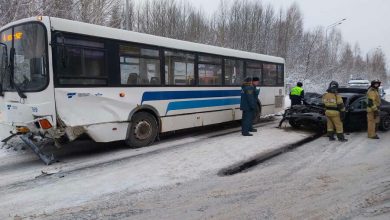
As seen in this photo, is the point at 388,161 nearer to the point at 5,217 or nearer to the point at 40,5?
the point at 5,217

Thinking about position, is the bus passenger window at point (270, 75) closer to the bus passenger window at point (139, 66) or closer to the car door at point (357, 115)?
the car door at point (357, 115)

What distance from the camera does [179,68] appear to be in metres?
9.91

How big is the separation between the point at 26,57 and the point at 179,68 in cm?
404

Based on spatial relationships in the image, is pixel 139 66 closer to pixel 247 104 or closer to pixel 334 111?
pixel 247 104

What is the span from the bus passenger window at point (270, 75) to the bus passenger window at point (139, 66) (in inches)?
245

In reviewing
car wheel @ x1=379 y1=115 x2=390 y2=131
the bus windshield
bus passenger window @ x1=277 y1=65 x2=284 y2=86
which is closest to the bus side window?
bus passenger window @ x1=277 y1=65 x2=284 y2=86

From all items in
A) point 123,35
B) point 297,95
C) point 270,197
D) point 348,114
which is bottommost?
point 270,197

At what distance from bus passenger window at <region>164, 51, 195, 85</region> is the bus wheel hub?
132 centimetres

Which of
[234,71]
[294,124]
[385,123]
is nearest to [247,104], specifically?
[234,71]

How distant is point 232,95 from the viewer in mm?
12156

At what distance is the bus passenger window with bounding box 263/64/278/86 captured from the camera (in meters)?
14.2

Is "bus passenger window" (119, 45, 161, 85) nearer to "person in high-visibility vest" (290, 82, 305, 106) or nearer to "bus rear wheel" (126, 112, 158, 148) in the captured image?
"bus rear wheel" (126, 112, 158, 148)

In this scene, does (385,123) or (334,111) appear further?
(385,123)

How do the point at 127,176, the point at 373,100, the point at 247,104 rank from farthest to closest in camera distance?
the point at 247,104
the point at 373,100
the point at 127,176
